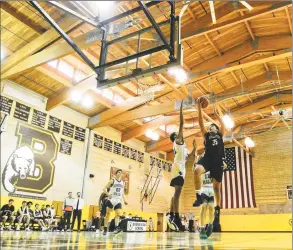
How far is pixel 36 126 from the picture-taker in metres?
12.7

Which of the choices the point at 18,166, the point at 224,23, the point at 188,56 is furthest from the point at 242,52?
the point at 18,166

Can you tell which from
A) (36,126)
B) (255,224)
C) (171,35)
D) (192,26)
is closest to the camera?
(171,35)

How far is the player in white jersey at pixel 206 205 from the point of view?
427 centimetres

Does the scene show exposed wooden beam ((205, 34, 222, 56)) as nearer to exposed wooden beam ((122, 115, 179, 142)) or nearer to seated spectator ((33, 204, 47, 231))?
exposed wooden beam ((122, 115, 179, 142))

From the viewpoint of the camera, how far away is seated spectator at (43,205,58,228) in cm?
1094

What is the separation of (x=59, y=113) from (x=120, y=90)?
10.1ft

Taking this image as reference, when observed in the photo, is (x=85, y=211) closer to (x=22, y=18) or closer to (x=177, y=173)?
(x=22, y=18)

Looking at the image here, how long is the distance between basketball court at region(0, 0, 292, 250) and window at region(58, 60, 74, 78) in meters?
0.06

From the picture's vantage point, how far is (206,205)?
4469mm

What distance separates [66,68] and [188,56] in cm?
504

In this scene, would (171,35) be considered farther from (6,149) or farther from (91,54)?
(6,149)

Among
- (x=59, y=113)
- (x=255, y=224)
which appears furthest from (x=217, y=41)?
(x=255, y=224)

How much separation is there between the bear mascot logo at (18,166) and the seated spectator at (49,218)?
4.89 ft

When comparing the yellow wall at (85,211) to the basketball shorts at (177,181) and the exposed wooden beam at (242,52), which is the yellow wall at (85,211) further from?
the exposed wooden beam at (242,52)
